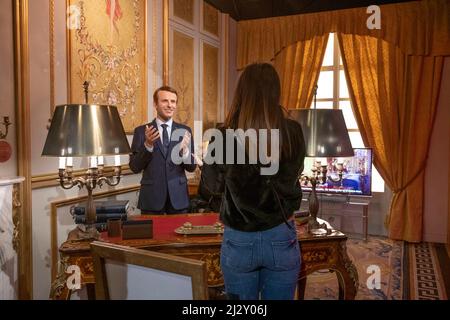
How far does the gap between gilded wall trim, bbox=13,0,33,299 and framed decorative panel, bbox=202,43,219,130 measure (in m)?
2.57

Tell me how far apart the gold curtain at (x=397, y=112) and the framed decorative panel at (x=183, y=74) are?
1898mm

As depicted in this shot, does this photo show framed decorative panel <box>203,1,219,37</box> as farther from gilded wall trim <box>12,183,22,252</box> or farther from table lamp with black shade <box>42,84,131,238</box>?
table lamp with black shade <box>42,84,131,238</box>

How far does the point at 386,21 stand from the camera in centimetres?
470

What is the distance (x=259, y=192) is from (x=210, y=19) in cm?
402

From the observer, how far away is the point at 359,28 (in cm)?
482

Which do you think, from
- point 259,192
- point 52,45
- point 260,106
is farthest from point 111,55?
point 259,192

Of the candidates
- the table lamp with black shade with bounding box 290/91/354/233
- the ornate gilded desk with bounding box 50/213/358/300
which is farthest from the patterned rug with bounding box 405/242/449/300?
the table lamp with black shade with bounding box 290/91/354/233

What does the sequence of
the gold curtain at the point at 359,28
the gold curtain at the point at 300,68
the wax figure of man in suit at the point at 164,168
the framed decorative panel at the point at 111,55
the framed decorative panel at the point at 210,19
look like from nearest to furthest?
the wax figure of man in suit at the point at 164,168, the framed decorative panel at the point at 111,55, the gold curtain at the point at 359,28, the framed decorative panel at the point at 210,19, the gold curtain at the point at 300,68

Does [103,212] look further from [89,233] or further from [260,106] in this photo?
[260,106]

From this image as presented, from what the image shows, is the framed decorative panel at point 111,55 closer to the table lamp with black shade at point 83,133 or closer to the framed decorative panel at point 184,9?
the framed decorative panel at point 184,9

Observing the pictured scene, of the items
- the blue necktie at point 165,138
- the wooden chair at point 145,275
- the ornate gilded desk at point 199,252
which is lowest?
the ornate gilded desk at point 199,252

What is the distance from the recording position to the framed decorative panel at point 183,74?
4227 mm

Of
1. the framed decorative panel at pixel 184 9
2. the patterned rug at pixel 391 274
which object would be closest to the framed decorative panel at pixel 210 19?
the framed decorative panel at pixel 184 9

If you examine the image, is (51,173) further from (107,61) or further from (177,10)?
(177,10)
